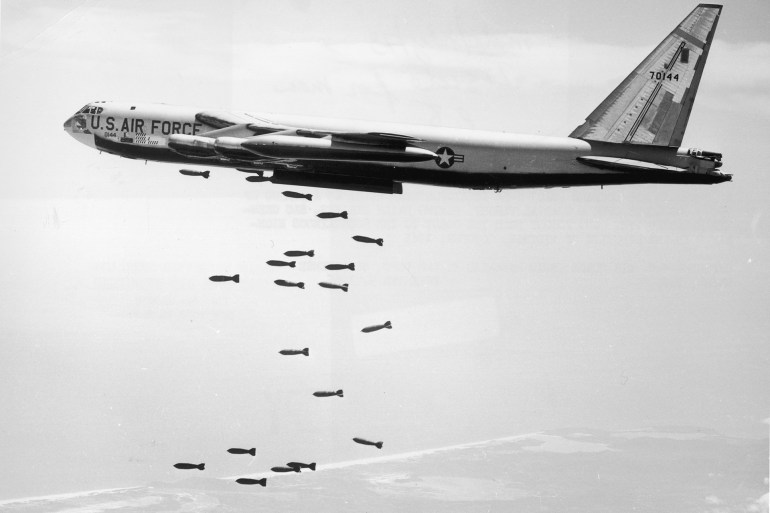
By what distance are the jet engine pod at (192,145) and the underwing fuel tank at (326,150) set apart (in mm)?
1646

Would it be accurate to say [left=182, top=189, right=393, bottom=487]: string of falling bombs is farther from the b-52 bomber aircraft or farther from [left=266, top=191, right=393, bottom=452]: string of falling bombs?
the b-52 bomber aircraft

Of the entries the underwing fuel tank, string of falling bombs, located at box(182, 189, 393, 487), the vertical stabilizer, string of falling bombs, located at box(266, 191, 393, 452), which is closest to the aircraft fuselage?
the underwing fuel tank

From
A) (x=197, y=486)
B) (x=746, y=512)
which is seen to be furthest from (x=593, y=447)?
(x=197, y=486)

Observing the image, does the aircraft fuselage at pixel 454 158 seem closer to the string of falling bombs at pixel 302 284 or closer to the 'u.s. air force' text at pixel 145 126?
the 'u.s. air force' text at pixel 145 126

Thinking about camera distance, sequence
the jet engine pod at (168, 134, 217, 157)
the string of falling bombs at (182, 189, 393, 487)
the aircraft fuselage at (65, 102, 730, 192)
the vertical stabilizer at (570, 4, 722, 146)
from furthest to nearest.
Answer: the string of falling bombs at (182, 189, 393, 487)
the vertical stabilizer at (570, 4, 722, 146)
the jet engine pod at (168, 134, 217, 157)
the aircraft fuselage at (65, 102, 730, 192)

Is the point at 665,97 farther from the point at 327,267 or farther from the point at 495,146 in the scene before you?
the point at 327,267

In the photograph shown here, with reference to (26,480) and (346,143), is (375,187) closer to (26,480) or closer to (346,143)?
(346,143)

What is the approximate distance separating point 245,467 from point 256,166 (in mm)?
137378

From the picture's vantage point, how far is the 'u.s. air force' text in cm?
3322

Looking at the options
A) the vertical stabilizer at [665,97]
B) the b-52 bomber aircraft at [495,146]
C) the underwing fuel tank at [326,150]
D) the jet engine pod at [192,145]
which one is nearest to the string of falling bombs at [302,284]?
the jet engine pod at [192,145]

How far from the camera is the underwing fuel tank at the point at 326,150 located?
100 feet

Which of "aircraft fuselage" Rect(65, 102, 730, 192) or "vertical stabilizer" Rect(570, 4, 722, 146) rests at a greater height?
"vertical stabilizer" Rect(570, 4, 722, 146)

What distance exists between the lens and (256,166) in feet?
106

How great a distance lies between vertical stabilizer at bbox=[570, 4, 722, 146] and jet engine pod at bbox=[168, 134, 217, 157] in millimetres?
12498
